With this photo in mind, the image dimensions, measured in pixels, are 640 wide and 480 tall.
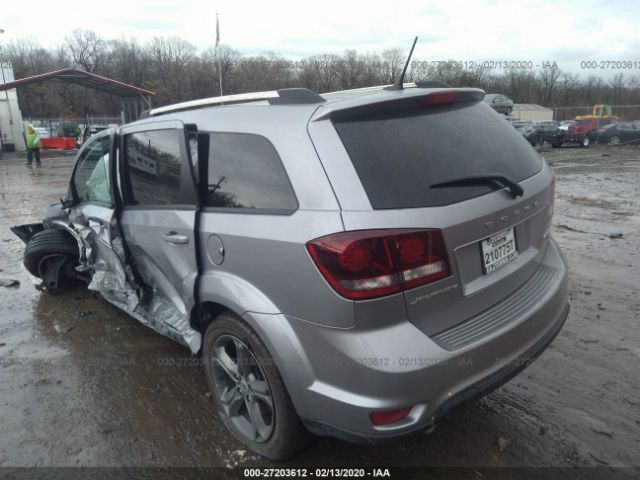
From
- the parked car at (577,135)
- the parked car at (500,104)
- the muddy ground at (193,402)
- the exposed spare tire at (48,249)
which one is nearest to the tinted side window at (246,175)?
the muddy ground at (193,402)

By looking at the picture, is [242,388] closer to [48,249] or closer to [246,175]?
[246,175]

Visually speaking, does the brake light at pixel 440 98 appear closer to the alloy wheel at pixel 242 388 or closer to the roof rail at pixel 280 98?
the roof rail at pixel 280 98

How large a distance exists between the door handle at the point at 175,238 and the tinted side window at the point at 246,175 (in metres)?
0.26

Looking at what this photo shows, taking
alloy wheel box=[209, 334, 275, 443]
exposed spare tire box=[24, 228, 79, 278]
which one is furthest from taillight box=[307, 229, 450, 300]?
exposed spare tire box=[24, 228, 79, 278]

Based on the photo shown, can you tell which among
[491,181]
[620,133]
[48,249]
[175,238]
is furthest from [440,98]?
[620,133]

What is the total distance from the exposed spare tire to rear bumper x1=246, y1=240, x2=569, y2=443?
3437mm

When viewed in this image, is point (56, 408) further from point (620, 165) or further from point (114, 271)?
point (620, 165)

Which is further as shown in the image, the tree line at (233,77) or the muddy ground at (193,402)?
the tree line at (233,77)

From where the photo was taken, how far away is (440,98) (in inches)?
95.8

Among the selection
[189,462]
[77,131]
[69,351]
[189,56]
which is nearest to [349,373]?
[189,462]

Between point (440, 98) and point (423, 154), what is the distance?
1.46 feet

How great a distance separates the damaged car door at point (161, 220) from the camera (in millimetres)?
2734

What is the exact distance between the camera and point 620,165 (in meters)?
17.3

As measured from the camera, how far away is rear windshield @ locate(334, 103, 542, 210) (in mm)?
2021
